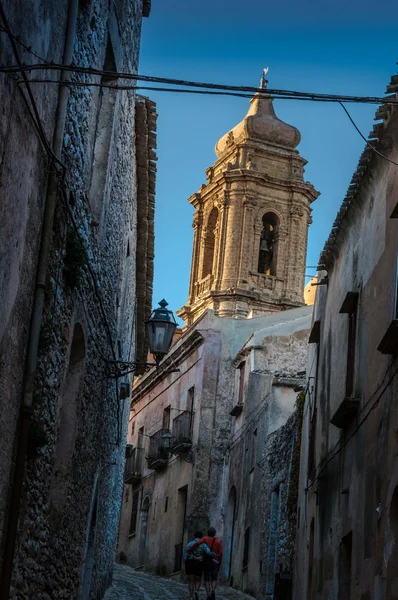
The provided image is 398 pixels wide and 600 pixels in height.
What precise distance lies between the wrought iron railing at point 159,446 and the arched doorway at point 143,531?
7.41 ft

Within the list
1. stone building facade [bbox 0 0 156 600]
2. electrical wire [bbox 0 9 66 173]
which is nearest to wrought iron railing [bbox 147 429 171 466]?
stone building facade [bbox 0 0 156 600]

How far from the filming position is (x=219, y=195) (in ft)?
141

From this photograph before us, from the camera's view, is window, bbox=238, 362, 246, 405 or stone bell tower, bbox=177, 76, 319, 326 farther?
stone bell tower, bbox=177, 76, 319, 326

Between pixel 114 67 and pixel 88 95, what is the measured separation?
6.72 feet

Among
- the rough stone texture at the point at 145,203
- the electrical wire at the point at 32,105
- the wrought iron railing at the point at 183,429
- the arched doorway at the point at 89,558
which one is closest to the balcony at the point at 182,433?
the wrought iron railing at the point at 183,429

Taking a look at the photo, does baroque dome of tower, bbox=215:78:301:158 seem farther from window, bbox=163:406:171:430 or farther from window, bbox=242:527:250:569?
window, bbox=242:527:250:569

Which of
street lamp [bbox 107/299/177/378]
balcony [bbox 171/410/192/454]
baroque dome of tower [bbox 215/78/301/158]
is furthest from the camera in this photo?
baroque dome of tower [bbox 215/78/301/158]

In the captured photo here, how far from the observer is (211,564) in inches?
639

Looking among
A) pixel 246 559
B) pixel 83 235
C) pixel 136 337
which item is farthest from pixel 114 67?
pixel 246 559

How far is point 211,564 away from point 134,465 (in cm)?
2214

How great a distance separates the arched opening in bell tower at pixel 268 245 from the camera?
1652 inches

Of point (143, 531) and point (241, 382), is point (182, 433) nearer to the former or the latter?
point (241, 382)

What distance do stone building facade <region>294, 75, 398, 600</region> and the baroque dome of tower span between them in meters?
29.0

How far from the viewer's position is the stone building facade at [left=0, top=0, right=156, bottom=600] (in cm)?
649
